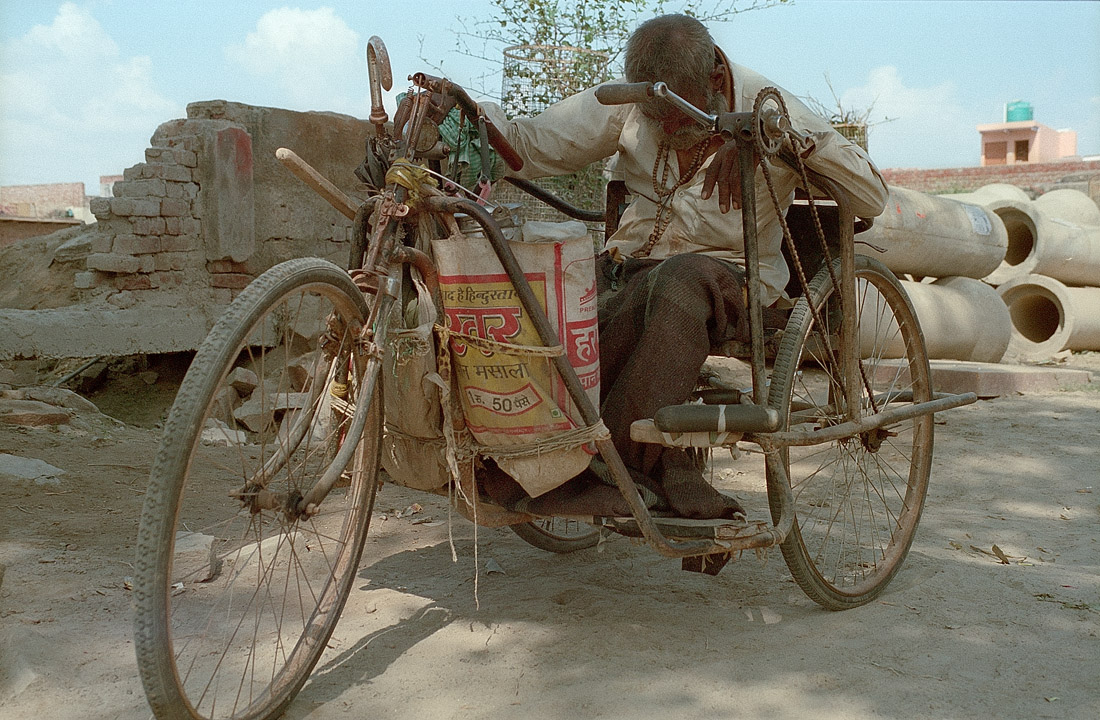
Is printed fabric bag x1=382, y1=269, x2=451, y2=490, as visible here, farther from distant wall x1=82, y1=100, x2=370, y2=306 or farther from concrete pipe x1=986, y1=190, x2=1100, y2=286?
concrete pipe x1=986, y1=190, x2=1100, y2=286

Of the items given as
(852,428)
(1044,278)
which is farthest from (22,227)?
(1044,278)

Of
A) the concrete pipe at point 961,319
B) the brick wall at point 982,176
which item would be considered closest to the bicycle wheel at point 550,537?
the concrete pipe at point 961,319

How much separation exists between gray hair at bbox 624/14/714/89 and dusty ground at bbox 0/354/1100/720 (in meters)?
1.31

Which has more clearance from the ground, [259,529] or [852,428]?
[852,428]

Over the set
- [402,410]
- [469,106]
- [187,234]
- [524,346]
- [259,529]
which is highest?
[187,234]

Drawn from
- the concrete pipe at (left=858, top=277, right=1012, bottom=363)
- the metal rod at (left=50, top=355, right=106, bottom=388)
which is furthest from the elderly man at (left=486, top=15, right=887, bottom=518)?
the metal rod at (left=50, top=355, right=106, bottom=388)

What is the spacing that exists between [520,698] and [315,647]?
456 millimetres

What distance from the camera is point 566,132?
2.81 m

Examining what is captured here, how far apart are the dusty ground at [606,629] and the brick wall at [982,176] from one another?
1072 cm

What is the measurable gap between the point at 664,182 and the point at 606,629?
129 cm

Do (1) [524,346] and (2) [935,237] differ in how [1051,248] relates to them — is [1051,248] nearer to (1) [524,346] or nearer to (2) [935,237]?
(2) [935,237]

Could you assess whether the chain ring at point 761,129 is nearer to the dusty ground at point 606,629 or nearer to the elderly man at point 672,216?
the elderly man at point 672,216

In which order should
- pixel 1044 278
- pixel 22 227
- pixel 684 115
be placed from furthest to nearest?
pixel 22 227 < pixel 1044 278 < pixel 684 115

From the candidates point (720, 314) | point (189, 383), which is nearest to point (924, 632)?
point (720, 314)
